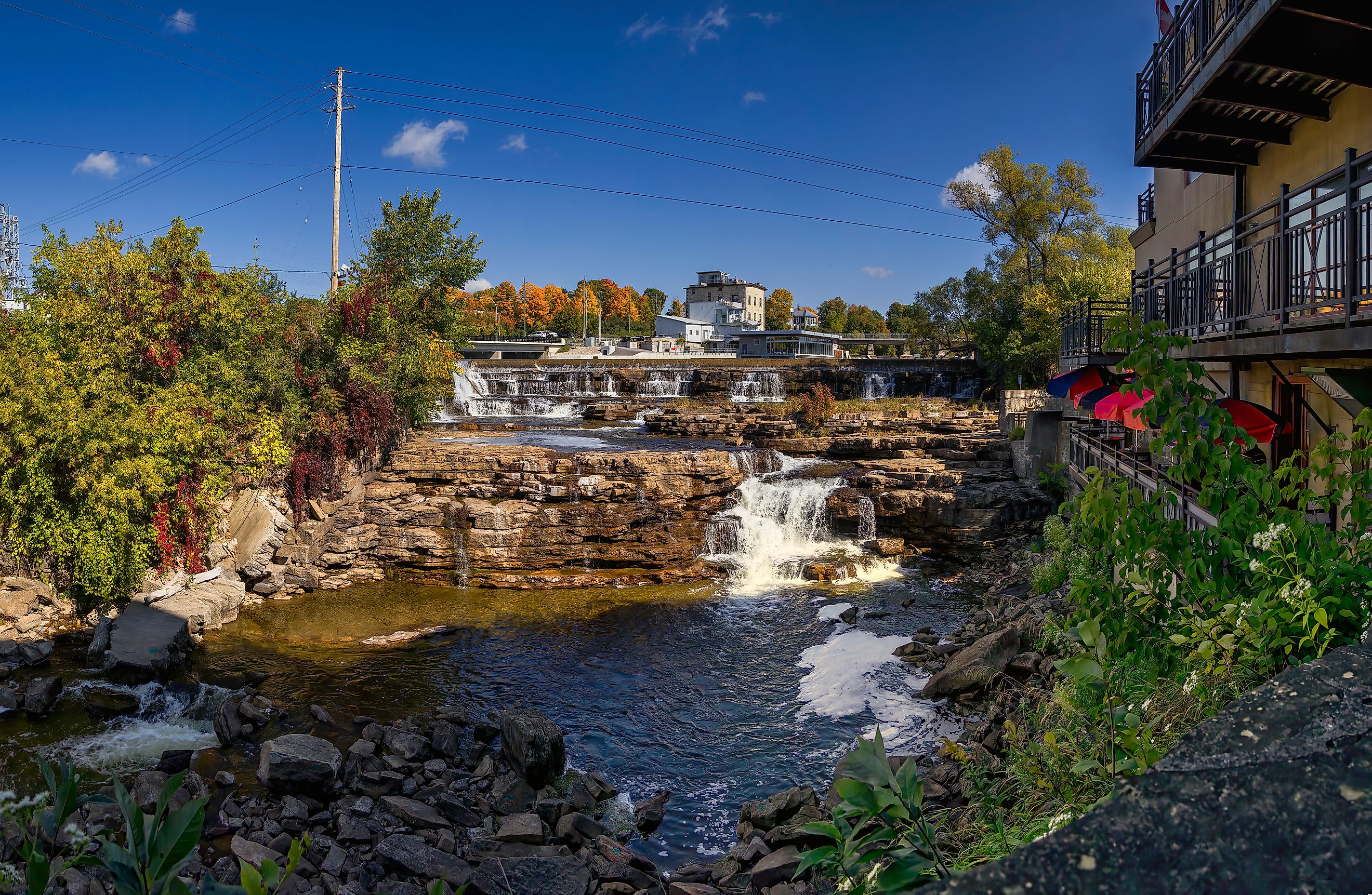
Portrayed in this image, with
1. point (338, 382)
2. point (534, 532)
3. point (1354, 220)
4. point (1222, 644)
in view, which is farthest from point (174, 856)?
point (338, 382)

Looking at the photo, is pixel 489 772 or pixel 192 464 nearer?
pixel 489 772

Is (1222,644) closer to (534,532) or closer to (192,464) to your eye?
(534,532)

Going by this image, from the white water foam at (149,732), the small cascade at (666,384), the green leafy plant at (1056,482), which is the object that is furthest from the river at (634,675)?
the small cascade at (666,384)

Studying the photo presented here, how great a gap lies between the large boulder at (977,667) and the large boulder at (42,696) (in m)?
12.1

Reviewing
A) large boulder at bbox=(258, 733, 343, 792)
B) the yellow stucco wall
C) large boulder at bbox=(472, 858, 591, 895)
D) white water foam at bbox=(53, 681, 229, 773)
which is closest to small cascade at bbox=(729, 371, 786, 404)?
the yellow stucco wall

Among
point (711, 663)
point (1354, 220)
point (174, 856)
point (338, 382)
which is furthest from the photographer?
point (338, 382)

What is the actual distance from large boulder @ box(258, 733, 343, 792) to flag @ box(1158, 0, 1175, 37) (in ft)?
56.1

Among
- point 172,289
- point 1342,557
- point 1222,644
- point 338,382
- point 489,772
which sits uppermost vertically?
point 172,289

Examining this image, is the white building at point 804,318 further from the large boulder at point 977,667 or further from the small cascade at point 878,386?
the large boulder at point 977,667

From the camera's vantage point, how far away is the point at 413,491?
18750 mm

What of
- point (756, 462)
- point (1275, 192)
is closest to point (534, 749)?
point (756, 462)

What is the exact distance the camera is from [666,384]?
3819 centimetres

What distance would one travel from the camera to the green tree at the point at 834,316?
116 metres

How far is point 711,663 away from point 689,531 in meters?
5.93
